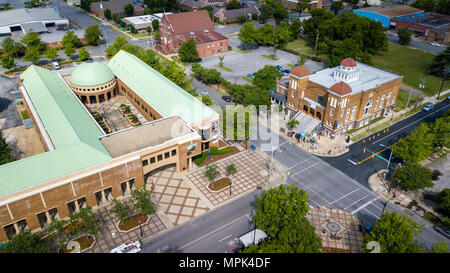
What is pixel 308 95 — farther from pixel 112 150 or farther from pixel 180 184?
pixel 112 150

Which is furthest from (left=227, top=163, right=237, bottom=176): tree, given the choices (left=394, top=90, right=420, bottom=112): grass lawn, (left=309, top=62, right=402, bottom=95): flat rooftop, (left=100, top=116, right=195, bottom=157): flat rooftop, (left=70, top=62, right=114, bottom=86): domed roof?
(left=394, top=90, right=420, bottom=112): grass lawn

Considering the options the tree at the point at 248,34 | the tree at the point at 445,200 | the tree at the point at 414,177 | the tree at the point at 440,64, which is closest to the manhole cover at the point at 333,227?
the tree at the point at 414,177

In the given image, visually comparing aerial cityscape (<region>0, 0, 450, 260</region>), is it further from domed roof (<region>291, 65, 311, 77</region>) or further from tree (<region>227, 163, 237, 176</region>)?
tree (<region>227, 163, 237, 176</region>)

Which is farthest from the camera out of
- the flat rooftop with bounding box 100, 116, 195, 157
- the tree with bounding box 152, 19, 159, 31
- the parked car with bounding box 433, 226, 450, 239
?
the tree with bounding box 152, 19, 159, 31

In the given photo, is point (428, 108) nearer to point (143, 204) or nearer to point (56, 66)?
point (143, 204)

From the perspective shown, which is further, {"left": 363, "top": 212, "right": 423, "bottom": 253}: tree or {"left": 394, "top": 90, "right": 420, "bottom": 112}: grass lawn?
{"left": 394, "top": 90, "right": 420, "bottom": 112}: grass lawn

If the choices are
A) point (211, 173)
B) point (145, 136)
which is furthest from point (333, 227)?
point (145, 136)
